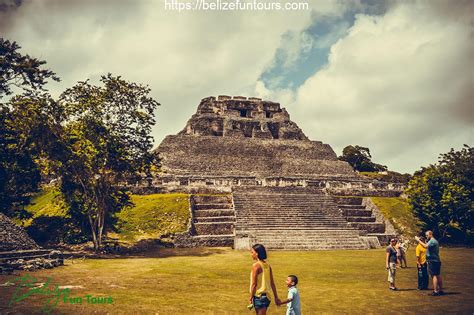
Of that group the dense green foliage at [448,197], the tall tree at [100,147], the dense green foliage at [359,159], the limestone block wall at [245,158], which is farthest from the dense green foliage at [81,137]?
the dense green foliage at [359,159]

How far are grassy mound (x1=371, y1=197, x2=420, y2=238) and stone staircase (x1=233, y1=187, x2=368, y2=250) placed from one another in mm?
3458

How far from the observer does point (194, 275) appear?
11906mm

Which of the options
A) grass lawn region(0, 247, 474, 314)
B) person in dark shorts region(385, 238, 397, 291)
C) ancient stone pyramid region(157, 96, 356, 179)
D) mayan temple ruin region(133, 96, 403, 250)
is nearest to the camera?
grass lawn region(0, 247, 474, 314)

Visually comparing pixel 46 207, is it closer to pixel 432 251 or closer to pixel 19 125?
pixel 19 125

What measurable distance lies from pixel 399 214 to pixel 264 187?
1001cm

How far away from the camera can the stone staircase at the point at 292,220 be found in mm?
20312

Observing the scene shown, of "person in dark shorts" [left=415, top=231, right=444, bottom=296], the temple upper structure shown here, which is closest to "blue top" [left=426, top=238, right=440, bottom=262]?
"person in dark shorts" [left=415, top=231, right=444, bottom=296]

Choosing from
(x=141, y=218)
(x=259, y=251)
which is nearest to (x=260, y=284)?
(x=259, y=251)

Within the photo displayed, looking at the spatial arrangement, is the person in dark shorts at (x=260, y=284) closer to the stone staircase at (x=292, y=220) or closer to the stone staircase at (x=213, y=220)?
the stone staircase at (x=292, y=220)

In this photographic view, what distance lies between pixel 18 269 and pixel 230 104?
38416mm

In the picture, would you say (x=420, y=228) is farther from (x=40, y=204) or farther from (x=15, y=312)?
(x=40, y=204)

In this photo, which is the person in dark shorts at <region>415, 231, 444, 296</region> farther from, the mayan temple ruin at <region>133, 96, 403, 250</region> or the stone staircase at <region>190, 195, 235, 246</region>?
the stone staircase at <region>190, 195, 235, 246</region>

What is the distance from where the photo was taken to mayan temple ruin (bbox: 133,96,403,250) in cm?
2120

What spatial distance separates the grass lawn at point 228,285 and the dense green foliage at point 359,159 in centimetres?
4259
